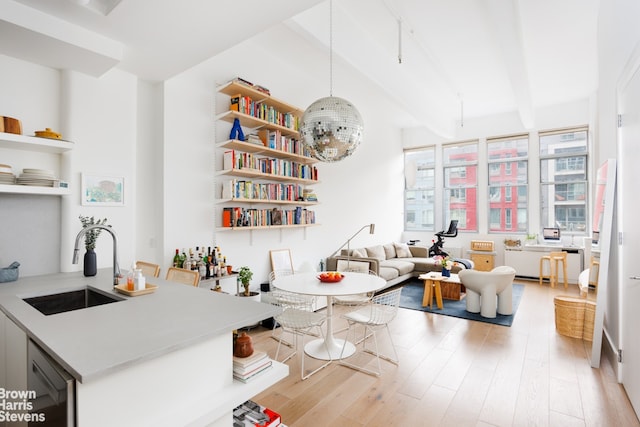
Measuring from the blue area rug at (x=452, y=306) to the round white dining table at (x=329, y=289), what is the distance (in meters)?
1.83

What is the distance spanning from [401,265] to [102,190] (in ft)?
16.7

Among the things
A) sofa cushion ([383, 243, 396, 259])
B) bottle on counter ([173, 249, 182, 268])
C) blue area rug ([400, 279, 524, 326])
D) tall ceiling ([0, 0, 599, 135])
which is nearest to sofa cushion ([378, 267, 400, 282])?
blue area rug ([400, 279, 524, 326])

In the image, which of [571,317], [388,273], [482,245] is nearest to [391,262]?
[388,273]

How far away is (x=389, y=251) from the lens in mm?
7297

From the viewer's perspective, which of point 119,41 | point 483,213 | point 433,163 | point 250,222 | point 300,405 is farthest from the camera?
point 433,163

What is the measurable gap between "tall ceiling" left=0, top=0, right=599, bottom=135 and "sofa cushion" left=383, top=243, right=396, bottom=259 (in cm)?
276

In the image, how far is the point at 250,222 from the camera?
409 cm

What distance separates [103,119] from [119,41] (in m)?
0.75

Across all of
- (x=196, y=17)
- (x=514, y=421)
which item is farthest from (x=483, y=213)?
(x=196, y=17)

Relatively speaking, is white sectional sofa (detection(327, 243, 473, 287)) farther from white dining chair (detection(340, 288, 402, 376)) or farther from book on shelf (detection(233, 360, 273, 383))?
book on shelf (detection(233, 360, 273, 383))

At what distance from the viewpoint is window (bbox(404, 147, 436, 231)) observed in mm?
8722

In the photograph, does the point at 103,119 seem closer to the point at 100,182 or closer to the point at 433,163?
the point at 100,182

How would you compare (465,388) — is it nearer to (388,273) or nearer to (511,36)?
(388,273)

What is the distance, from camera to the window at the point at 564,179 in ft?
22.7
